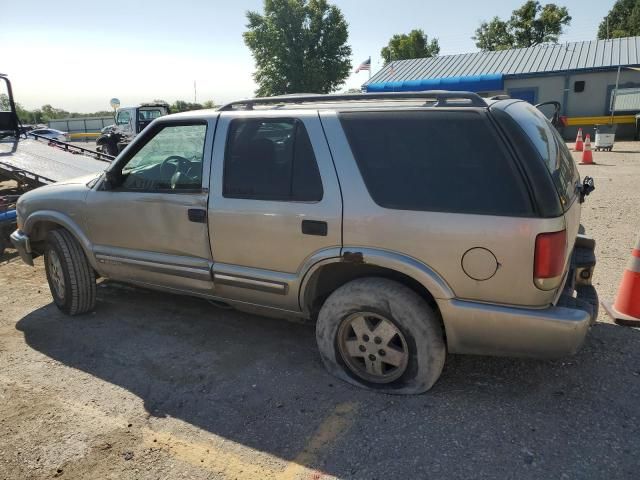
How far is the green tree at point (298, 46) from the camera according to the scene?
41.7 meters

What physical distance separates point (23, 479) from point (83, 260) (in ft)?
6.93

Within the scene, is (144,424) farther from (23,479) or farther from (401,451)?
(401,451)

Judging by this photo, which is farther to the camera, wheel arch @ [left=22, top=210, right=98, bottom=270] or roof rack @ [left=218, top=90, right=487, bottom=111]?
wheel arch @ [left=22, top=210, right=98, bottom=270]

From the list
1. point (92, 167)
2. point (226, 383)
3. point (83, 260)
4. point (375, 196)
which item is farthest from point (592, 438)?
point (92, 167)

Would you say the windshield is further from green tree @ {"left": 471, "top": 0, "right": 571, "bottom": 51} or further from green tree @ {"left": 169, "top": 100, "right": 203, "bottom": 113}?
green tree @ {"left": 471, "top": 0, "right": 571, "bottom": 51}

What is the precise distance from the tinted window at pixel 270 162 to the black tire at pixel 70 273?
1783 millimetres

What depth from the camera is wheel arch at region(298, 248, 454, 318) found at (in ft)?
8.70

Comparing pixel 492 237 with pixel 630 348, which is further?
pixel 630 348

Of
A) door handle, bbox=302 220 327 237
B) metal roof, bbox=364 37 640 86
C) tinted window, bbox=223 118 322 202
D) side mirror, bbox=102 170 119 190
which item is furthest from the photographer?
metal roof, bbox=364 37 640 86

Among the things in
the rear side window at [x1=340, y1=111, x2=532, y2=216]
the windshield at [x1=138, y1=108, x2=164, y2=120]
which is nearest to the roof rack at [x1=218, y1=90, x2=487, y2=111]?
the rear side window at [x1=340, y1=111, x2=532, y2=216]

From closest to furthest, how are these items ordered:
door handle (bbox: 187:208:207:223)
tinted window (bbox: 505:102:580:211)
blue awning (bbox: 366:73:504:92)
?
1. tinted window (bbox: 505:102:580:211)
2. door handle (bbox: 187:208:207:223)
3. blue awning (bbox: 366:73:504:92)

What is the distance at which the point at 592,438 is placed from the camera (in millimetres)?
2496

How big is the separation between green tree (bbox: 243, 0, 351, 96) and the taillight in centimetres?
4109

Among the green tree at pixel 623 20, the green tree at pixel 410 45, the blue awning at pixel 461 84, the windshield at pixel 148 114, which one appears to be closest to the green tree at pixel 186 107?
the windshield at pixel 148 114
